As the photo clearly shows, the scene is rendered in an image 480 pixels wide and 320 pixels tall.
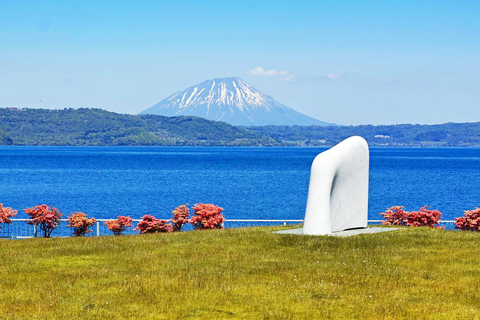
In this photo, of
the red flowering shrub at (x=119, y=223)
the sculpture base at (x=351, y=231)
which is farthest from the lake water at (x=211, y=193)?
the sculpture base at (x=351, y=231)

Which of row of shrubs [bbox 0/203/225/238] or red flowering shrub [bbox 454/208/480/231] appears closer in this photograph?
row of shrubs [bbox 0/203/225/238]

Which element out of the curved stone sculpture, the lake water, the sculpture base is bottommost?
the lake water

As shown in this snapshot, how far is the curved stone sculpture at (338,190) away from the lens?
2048cm

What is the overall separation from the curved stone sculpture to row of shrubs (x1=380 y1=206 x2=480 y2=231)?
10.4ft

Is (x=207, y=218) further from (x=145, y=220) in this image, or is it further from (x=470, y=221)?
(x=470, y=221)

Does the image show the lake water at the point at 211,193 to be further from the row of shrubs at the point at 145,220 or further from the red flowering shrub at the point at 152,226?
the red flowering shrub at the point at 152,226

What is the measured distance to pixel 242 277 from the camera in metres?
14.6

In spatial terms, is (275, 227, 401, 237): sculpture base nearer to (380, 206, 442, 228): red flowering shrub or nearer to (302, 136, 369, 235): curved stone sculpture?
(302, 136, 369, 235): curved stone sculpture

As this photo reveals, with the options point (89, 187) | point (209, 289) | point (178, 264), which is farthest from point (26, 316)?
point (89, 187)

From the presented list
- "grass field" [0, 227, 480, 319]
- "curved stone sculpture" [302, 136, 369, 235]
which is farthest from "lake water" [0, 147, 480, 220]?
"grass field" [0, 227, 480, 319]

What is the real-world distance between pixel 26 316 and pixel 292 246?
29.0ft

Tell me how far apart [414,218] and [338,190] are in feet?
18.4

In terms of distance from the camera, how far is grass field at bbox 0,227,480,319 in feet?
39.4

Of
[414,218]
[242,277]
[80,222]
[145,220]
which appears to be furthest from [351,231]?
[80,222]
